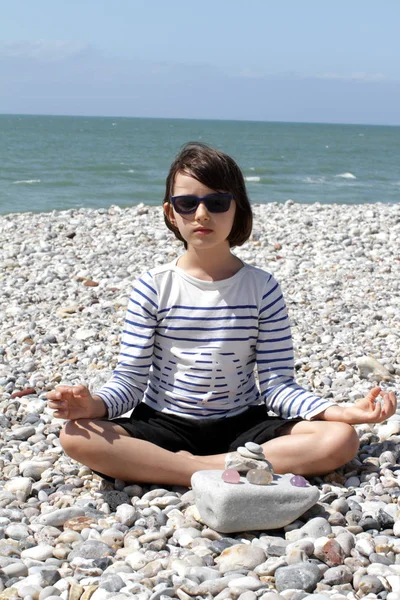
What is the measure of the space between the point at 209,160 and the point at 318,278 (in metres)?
4.60

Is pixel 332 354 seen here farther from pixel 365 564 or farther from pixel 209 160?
pixel 365 564

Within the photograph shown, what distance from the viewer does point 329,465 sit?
346 cm

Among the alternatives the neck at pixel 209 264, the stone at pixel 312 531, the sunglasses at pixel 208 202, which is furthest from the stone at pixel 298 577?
the sunglasses at pixel 208 202

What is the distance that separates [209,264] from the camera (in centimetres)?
364

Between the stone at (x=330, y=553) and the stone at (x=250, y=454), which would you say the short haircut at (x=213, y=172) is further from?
the stone at (x=330, y=553)

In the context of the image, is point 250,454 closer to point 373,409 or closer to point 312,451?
point 312,451

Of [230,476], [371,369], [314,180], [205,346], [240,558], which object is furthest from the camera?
[314,180]

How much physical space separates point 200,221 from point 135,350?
656mm

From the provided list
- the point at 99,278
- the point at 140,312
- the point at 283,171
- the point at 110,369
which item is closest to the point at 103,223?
the point at 99,278

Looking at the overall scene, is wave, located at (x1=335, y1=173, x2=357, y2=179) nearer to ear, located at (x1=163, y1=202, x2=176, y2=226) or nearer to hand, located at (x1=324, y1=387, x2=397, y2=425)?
ear, located at (x1=163, y1=202, x2=176, y2=226)

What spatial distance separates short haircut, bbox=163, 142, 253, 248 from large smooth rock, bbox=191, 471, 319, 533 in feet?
4.01

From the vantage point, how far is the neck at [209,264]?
3.62 meters

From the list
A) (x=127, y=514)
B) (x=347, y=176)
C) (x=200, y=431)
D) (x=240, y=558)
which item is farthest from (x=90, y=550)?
(x=347, y=176)

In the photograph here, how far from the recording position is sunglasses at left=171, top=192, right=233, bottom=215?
342cm
